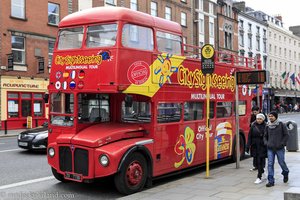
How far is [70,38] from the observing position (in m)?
8.81

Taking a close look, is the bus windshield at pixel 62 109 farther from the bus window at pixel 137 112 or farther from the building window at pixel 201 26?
the building window at pixel 201 26

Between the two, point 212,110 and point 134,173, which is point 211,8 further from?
point 134,173

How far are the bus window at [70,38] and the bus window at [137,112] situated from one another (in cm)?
171

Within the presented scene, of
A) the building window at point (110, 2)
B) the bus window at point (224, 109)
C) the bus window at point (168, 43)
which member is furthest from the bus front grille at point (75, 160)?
the building window at point (110, 2)

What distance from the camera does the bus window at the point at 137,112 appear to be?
351 inches

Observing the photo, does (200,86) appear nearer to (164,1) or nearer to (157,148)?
(157,148)

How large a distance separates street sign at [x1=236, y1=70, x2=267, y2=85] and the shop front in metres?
17.8

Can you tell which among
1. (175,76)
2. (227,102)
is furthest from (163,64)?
(227,102)

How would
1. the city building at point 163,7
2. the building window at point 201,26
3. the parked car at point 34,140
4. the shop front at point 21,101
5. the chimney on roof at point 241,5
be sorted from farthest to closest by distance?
the chimney on roof at point 241,5 → the building window at point 201,26 → the city building at point 163,7 → the shop front at point 21,101 → the parked car at point 34,140

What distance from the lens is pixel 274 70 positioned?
70125 millimetres

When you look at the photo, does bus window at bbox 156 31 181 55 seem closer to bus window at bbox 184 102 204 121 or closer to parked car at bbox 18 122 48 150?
bus window at bbox 184 102 204 121

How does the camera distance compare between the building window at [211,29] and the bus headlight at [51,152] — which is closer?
the bus headlight at [51,152]

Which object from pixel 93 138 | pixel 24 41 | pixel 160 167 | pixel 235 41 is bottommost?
pixel 160 167

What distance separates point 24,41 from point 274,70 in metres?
51.9
